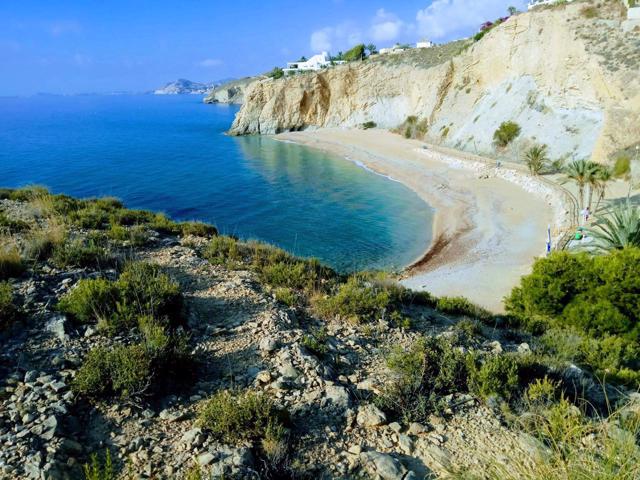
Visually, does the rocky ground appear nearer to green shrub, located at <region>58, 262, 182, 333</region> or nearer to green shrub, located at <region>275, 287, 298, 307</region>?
green shrub, located at <region>58, 262, 182, 333</region>

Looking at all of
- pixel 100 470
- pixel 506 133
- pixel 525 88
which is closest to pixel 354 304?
pixel 100 470

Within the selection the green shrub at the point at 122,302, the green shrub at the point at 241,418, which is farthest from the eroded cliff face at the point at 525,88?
the green shrub at the point at 241,418

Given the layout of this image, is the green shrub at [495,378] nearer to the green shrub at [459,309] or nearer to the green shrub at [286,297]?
the green shrub at [286,297]

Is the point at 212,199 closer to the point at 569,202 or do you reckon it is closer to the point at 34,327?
the point at 569,202

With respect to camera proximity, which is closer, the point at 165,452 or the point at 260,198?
the point at 165,452

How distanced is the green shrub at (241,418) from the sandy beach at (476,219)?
41.8ft

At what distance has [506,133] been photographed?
38438mm

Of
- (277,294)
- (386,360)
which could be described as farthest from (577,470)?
(277,294)

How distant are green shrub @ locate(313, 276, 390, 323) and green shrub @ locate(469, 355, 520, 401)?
2.67 m

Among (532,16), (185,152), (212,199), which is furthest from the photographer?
(185,152)

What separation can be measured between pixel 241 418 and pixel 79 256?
663 cm

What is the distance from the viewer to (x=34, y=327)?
6.48 meters

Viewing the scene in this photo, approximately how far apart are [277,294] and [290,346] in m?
2.27

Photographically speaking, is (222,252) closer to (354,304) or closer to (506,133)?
(354,304)
